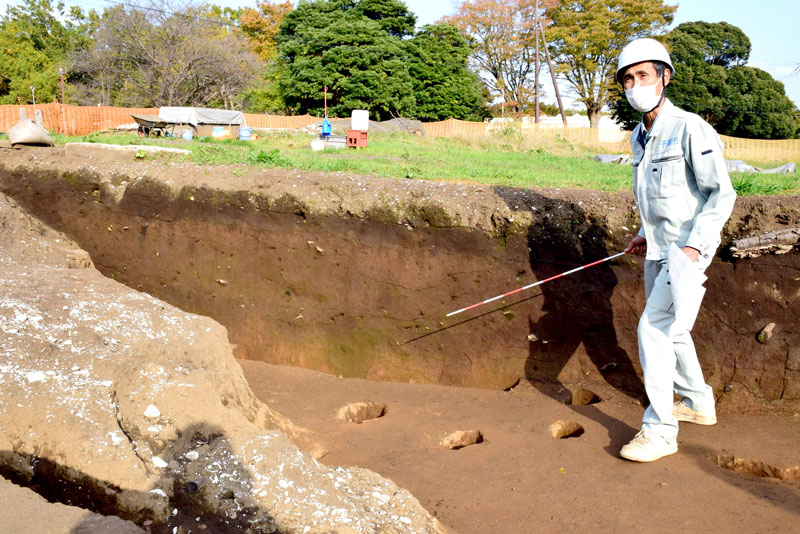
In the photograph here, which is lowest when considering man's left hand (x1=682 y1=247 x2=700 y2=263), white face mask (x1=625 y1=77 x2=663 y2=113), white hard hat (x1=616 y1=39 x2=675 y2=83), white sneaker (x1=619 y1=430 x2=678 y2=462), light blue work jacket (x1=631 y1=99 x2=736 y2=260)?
white sneaker (x1=619 y1=430 x2=678 y2=462)

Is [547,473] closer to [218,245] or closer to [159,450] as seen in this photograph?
[159,450]

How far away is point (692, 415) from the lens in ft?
12.8

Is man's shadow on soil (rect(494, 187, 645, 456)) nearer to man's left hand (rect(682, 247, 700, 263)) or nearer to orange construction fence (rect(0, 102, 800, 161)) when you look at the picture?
man's left hand (rect(682, 247, 700, 263))

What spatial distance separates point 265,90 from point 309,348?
107 ft

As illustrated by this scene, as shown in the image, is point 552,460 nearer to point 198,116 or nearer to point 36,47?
point 198,116

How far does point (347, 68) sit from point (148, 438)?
30446mm

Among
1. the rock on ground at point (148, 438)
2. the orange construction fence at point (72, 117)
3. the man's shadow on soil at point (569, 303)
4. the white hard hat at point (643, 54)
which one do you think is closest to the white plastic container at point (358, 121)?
the orange construction fence at point (72, 117)

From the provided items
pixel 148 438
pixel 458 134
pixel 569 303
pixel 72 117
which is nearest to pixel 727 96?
pixel 458 134

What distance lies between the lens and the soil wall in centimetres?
446

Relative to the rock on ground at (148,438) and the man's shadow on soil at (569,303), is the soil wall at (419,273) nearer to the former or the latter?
the man's shadow on soil at (569,303)

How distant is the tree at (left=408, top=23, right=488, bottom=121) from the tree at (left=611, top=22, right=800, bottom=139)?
8.75 meters

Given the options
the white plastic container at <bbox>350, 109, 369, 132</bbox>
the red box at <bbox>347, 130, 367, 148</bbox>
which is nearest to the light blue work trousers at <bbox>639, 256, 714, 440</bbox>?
the red box at <bbox>347, 130, 367, 148</bbox>

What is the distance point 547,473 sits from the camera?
3527mm

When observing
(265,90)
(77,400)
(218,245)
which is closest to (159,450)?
(77,400)
